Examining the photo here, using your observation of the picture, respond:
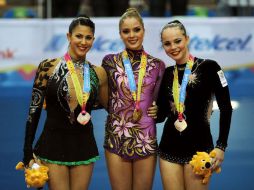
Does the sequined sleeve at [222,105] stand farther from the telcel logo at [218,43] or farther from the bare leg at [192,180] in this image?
the telcel logo at [218,43]

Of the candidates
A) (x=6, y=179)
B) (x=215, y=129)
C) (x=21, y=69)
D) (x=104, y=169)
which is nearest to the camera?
(x=6, y=179)

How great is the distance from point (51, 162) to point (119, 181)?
0.53 m

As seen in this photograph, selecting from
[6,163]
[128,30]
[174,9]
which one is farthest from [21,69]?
[128,30]

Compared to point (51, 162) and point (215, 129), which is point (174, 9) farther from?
point (51, 162)

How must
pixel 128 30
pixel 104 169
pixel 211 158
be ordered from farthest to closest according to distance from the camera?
1. pixel 104 169
2. pixel 128 30
3. pixel 211 158

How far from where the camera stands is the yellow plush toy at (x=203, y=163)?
3.58 meters

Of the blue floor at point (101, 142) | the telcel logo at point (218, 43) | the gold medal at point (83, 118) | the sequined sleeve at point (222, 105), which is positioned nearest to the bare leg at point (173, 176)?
the sequined sleeve at point (222, 105)

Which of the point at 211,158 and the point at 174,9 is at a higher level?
the point at 174,9

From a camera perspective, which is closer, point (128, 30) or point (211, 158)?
point (211, 158)

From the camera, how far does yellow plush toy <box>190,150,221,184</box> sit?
358cm

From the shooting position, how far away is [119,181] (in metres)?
3.92

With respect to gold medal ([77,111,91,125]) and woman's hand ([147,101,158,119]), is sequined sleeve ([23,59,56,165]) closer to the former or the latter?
gold medal ([77,111,91,125])

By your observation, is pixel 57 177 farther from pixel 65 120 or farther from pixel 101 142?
pixel 101 142

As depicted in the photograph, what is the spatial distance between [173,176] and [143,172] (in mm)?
283
